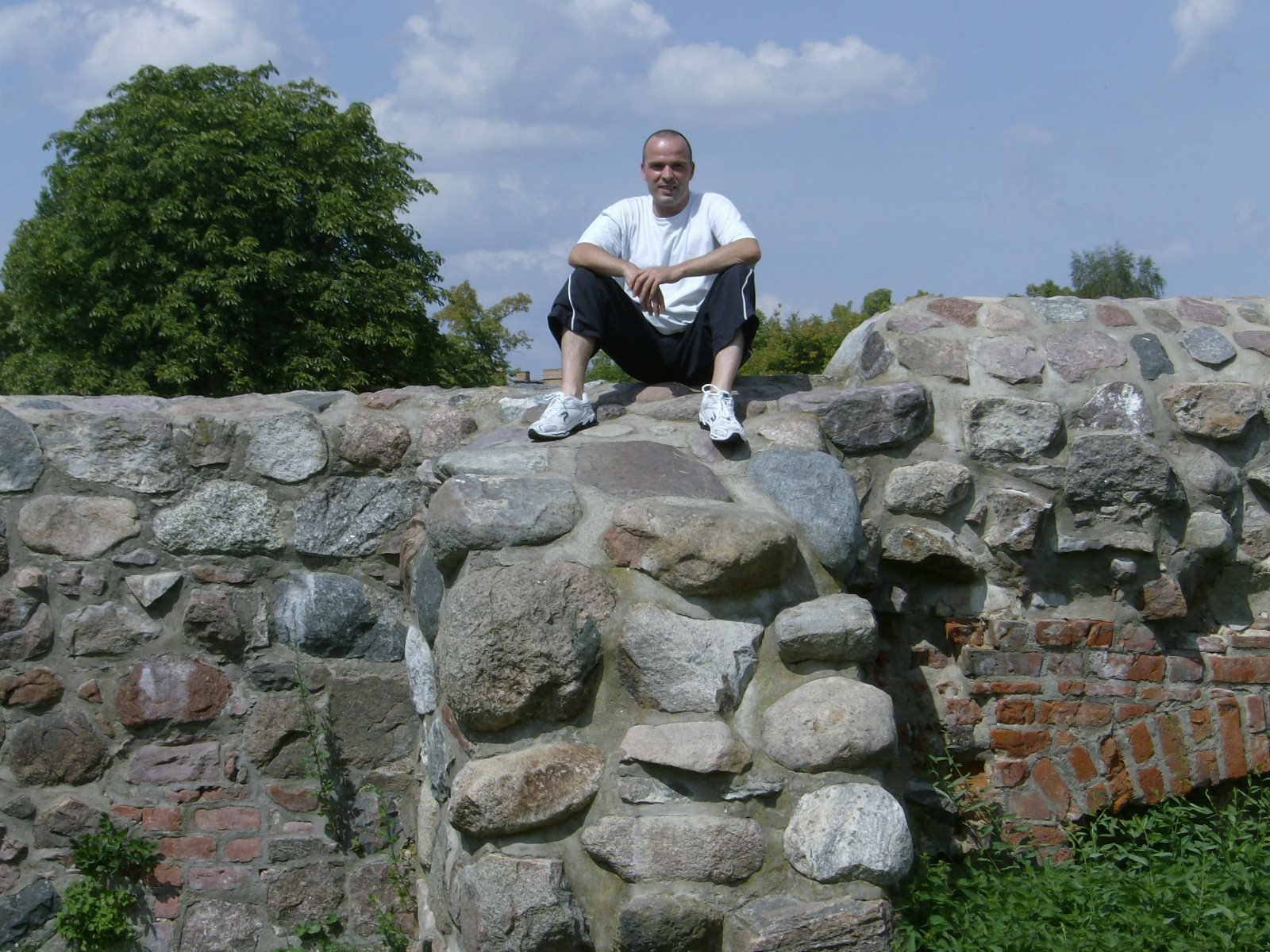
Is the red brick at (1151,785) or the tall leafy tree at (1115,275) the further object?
the tall leafy tree at (1115,275)

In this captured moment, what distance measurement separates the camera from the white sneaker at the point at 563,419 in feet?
12.0

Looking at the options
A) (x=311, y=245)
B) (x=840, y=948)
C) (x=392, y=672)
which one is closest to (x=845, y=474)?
(x=840, y=948)

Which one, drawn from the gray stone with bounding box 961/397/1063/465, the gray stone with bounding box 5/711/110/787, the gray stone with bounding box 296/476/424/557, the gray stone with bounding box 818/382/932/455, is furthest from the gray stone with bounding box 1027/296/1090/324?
the gray stone with bounding box 5/711/110/787

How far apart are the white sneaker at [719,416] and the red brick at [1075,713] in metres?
1.27

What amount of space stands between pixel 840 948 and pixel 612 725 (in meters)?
0.68

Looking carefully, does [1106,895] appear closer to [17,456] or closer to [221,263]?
[17,456]

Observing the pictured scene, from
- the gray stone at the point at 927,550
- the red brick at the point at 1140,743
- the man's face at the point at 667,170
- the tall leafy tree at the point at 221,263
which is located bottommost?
the red brick at the point at 1140,743

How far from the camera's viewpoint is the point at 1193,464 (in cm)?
394

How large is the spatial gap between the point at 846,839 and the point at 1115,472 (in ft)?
5.71

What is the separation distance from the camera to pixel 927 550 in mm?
3754

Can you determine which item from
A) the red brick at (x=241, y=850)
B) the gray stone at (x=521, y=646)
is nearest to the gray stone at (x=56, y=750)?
the red brick at (x=241, y=850)

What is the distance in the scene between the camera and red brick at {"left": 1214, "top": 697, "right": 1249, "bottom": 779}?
3867 mm

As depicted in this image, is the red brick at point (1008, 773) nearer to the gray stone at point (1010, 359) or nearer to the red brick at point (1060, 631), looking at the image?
the red brick at point (1060, 631)

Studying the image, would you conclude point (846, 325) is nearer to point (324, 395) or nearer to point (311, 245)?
point (311, 245)
